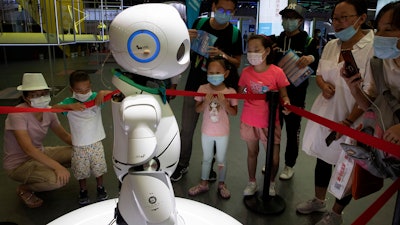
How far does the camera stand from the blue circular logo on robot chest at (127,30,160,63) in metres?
1.20

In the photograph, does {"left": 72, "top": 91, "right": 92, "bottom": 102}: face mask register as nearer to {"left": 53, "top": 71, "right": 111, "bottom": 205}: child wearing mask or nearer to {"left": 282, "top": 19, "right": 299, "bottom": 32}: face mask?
{"left": 53, "top": 71, "right": 111, "bottom": 205}: child wearing mask

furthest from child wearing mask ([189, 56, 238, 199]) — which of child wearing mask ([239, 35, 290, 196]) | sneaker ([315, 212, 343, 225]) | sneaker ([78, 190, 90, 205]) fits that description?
sneaker ([78, 190, 90, 205])

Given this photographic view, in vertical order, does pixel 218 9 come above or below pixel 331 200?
above

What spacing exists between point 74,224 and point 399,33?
1.83 metres

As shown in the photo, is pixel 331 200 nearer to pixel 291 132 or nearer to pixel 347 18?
pixel 291 132

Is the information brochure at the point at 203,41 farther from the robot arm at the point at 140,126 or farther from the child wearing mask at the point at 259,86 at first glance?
the robot arm at the point at 140,126

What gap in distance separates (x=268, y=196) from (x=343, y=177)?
2.37ft

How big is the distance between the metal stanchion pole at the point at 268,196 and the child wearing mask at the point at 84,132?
45.7 inches

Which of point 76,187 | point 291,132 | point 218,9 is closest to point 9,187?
point 76,187

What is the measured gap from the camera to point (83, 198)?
7.83 ft

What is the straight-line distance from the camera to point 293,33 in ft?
8.17

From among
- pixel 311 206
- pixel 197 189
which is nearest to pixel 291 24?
pixel 311 206

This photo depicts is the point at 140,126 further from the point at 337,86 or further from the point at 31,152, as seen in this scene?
the point at 31,152

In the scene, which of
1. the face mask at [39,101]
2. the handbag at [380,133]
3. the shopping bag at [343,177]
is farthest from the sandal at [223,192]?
the face mask at [39,101]
